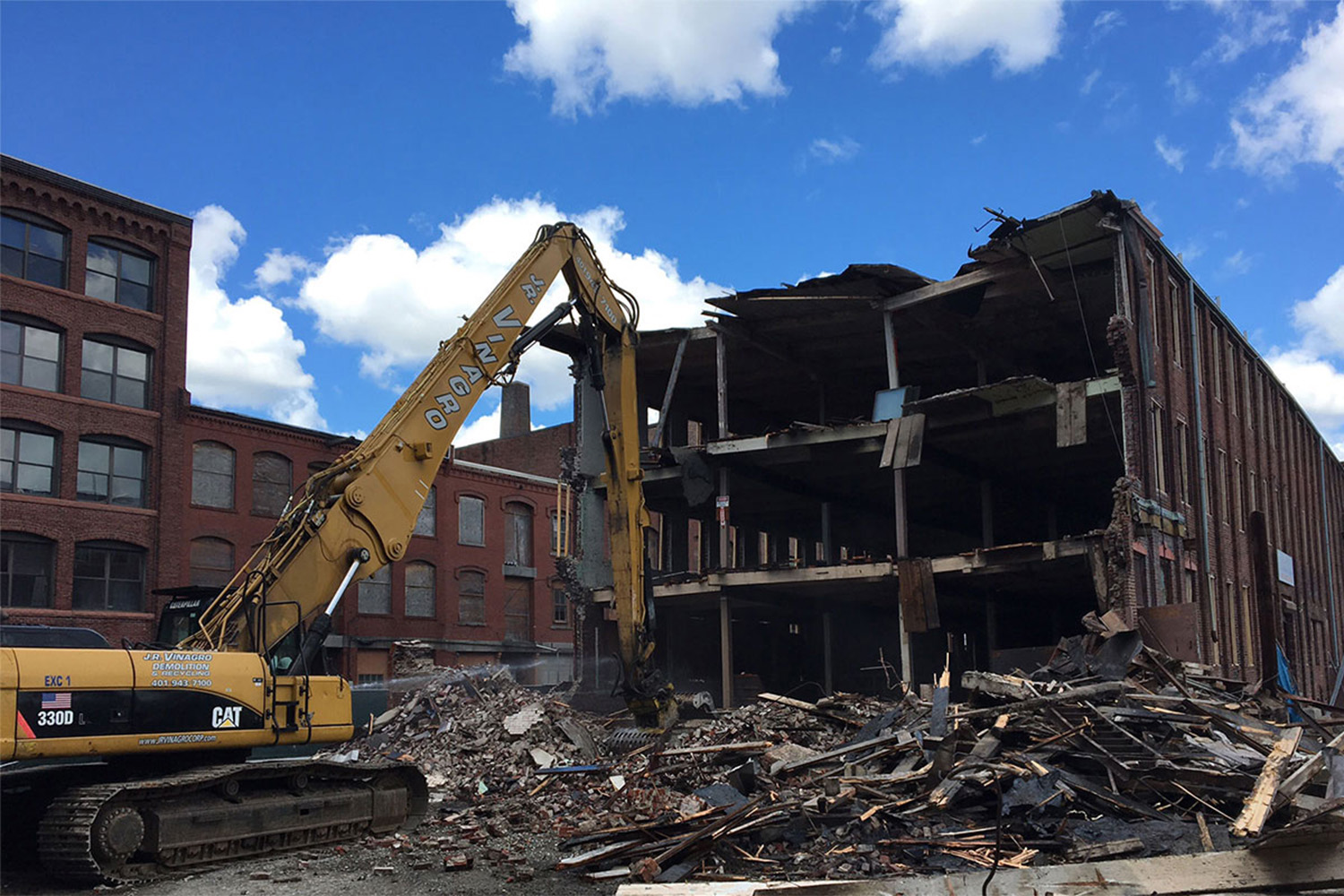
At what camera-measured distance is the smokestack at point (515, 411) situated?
57344 mm

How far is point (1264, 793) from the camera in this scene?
1004cm

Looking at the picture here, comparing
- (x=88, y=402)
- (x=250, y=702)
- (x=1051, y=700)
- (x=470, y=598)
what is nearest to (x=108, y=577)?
(x=88, y=402)

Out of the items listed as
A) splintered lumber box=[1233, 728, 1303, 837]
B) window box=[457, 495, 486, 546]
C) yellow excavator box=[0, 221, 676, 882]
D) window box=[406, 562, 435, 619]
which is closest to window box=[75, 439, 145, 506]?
window box=[406, 562, 435, 619]

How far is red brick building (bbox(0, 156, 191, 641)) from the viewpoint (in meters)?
32.5

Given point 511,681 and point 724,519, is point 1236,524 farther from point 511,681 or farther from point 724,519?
point 511,681

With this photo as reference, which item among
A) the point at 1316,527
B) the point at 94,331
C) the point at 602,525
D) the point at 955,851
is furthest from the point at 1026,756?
the point at 1316,527

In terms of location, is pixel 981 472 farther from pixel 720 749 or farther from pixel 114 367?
pixel 114 367

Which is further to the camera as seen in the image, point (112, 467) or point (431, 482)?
point (112, 467)

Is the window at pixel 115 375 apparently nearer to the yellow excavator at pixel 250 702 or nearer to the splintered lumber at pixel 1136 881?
the yellow excavator at pixel 250 702

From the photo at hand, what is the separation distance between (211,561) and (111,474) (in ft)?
14.3

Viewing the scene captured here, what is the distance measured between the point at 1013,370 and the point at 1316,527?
59.9 ft

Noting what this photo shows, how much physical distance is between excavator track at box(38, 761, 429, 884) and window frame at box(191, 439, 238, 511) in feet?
85.4

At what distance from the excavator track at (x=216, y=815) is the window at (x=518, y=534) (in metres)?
33.4

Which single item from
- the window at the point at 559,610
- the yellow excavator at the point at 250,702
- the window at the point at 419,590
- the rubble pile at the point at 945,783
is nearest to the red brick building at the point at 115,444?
the window at the point at 419,590
